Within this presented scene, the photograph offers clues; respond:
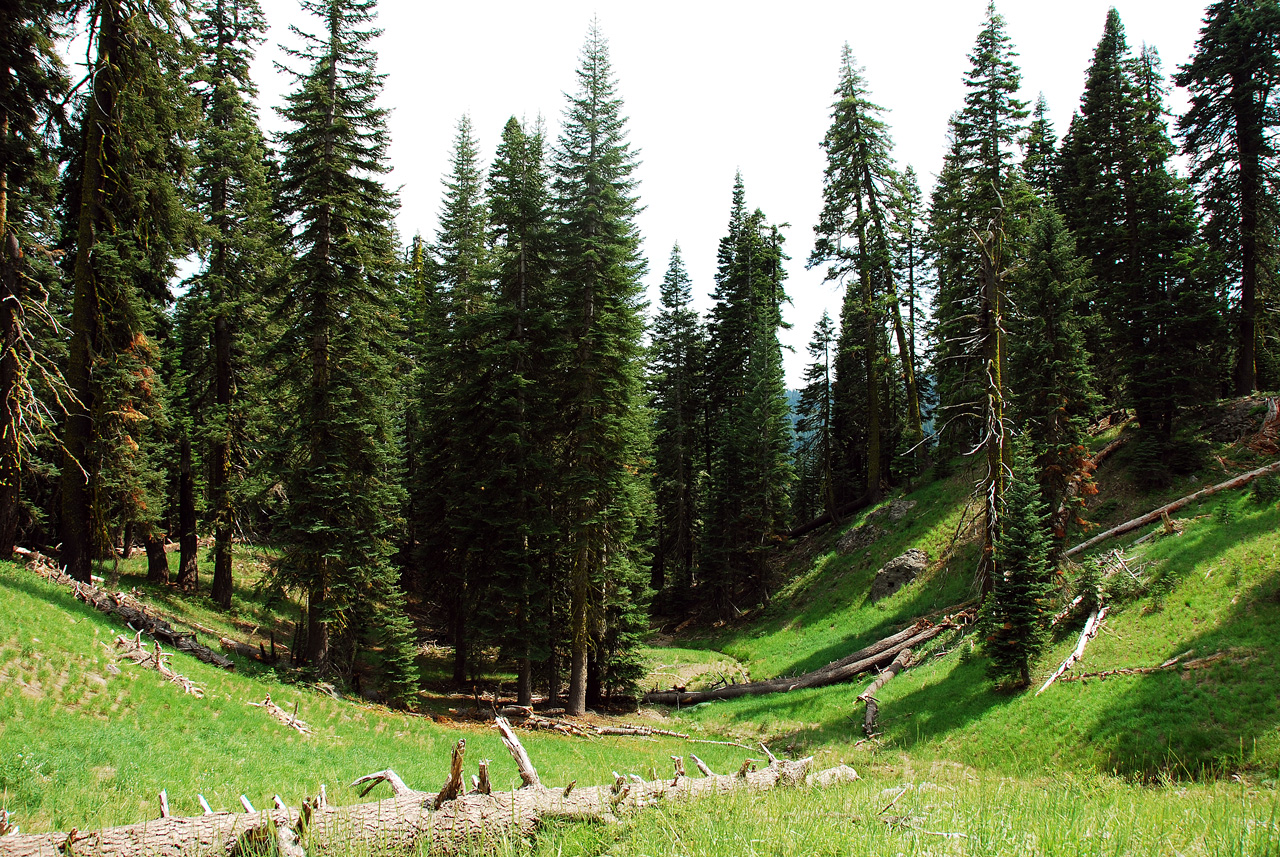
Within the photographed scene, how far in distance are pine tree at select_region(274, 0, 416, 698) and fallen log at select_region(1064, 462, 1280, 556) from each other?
822 inches

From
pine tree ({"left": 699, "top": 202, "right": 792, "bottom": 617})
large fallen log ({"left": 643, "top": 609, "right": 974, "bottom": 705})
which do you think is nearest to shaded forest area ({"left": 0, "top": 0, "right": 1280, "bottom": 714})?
large fallen log ({"left": 643, "top": 609, "right": 974, "bottom": 705})

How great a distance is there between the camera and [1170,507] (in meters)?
17.0

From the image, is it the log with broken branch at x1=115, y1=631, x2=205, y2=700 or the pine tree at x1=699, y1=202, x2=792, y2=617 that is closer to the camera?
the log with broken branch at x1=115, y1=631, x2=205, y2=700

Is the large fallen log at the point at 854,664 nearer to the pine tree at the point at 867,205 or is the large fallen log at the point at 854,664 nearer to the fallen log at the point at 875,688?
the fallen log at the point at 875,688

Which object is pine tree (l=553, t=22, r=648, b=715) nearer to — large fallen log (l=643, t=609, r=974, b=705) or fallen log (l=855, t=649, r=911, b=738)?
large fallen log (l=643, t=609, r=974, b=705)

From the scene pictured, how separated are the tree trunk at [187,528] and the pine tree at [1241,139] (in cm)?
3974

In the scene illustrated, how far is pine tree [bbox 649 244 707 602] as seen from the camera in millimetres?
40781

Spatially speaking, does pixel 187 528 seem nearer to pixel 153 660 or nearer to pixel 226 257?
pixel 226 257

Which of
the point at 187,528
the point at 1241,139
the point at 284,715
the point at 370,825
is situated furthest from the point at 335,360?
the point at 1241,139

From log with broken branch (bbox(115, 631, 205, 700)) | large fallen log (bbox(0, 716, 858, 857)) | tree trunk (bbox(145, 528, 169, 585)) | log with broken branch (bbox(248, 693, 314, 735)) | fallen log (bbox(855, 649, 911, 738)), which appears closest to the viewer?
large fallen log (bbox(0, 716, 858, 857))

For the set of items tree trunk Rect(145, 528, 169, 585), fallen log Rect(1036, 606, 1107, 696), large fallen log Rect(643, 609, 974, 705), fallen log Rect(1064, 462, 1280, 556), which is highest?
fallen log Rect(1064, 462, 1280, 556)

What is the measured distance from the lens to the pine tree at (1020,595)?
13.3 metres

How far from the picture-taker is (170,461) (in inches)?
973

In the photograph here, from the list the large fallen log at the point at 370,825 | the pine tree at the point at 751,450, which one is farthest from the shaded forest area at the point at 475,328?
the large fallen log at the point at 370,825
